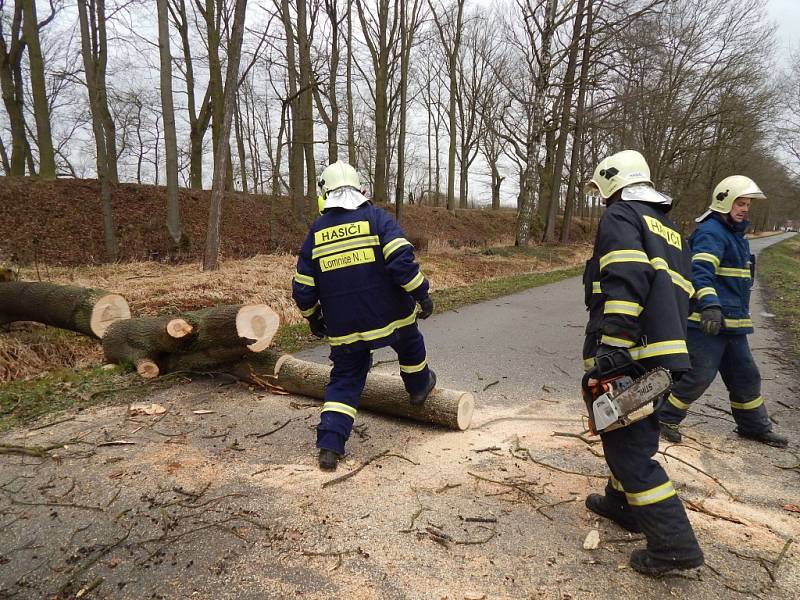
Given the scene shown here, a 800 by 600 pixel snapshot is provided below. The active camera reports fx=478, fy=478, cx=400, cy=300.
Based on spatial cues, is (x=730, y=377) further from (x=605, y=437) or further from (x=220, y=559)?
(x=220, y=559)

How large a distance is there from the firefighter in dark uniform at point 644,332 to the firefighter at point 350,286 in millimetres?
1300

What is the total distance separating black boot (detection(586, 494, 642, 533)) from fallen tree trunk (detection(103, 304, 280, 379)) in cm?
309

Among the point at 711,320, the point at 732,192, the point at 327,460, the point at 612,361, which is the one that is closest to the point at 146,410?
the point at 327,460

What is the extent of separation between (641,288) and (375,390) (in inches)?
93.6

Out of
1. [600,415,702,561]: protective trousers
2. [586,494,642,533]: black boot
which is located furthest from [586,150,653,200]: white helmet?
[586,494,642,533]: black boot

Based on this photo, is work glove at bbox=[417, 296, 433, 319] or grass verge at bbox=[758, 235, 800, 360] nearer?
work glove at bbox=[417, 296, 433, 319]

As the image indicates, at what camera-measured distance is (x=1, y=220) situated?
1307 cm

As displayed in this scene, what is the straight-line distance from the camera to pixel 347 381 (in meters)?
3.41

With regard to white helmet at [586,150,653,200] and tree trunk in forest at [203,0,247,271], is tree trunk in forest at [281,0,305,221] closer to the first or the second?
tree trunk in forest at [203,0,247,271]

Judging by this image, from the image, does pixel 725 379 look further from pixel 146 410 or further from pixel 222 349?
pixel 146 410

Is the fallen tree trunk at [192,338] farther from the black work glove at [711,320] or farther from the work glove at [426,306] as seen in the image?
the black work glove at [711,320]

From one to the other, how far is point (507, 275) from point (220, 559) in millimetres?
13047

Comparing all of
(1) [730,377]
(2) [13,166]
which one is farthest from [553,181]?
(2) [13,166]

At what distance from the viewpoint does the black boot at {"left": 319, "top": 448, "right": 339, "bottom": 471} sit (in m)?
3.16
